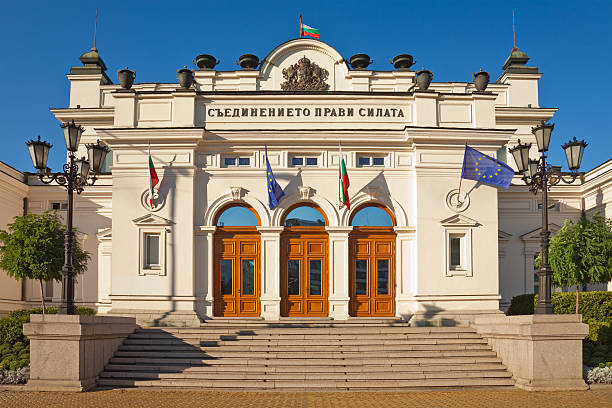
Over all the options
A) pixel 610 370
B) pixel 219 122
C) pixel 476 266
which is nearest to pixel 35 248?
pixel 219 122

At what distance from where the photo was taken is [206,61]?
30.2m

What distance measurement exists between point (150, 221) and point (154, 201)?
70 centimetres

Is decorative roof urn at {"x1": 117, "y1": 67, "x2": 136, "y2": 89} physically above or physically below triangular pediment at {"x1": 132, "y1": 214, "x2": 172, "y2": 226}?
above

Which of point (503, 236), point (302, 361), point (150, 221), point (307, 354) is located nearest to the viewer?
point (302, 361)

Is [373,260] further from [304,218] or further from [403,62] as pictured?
[403,62]

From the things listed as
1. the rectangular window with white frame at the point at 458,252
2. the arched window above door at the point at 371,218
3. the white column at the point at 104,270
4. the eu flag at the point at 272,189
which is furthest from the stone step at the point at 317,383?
the white column at the point at 104,270

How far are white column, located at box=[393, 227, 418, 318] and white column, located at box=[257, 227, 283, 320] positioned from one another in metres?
4.11

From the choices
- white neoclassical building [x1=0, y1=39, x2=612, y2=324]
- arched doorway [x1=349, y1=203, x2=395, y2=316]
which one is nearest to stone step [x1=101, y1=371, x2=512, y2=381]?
white neoclassical building [x1=0, y1=39, x2=612, y2=324]

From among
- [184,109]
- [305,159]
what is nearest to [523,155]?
[305,159]

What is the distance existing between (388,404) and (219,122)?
12.2m

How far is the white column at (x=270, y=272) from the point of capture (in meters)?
20.5

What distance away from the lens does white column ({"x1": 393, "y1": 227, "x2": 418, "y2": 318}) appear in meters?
20.6

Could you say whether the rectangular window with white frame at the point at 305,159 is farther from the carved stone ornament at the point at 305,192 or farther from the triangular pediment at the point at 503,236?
the triangular pediment at the point at 503,236

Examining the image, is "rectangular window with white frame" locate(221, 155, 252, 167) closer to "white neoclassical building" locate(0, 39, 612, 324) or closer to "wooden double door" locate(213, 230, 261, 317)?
"white neoclassical building" locate(0, 39, 612, 324)
